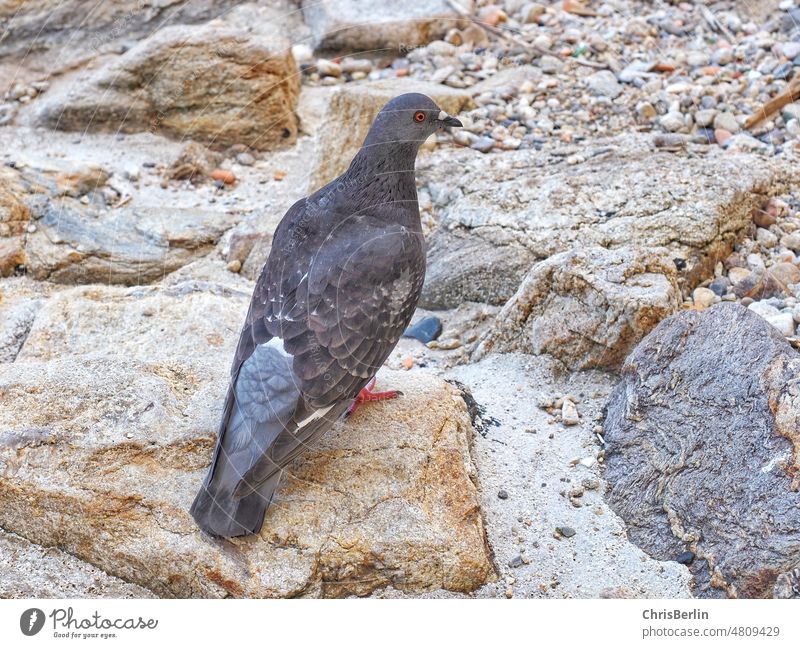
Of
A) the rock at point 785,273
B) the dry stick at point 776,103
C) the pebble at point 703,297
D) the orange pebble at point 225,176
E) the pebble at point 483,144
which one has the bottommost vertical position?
the orange pebble at point 225,176

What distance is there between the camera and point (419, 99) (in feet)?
16.4

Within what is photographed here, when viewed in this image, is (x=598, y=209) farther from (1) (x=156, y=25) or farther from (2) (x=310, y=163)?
(1) (x=156, y=25)

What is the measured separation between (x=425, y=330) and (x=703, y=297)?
64.7 inches

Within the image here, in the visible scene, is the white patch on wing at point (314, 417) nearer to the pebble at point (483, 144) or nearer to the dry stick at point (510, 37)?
the pebble at point (483, 144)

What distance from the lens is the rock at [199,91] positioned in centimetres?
700

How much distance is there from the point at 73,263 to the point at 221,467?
10.4 ft

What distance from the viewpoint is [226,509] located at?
13.4 feet

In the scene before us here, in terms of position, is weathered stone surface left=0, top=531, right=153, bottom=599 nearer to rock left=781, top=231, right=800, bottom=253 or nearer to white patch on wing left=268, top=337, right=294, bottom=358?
white patch on wing left=268, top=337, right=294, bottom=358

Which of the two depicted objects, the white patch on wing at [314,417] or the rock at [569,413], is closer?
the white patch on wing at [314,417]

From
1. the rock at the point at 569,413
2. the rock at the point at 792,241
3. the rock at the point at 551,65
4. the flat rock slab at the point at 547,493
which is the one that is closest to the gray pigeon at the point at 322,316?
the flat rock slab at the point at 547,493

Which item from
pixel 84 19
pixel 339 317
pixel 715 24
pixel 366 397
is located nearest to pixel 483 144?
pixel 715 24

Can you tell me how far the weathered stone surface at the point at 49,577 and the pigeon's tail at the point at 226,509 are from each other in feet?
1.35

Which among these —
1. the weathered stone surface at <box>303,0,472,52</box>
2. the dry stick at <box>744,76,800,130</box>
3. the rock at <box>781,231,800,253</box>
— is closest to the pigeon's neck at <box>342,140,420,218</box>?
the weathered stone surface at <box>303,0,472,52</box>

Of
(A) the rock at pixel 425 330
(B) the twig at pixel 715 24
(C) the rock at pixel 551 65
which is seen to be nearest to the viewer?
(A) the rock at pixel 425 330
